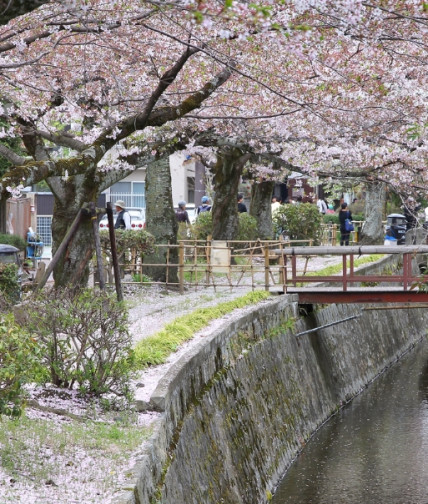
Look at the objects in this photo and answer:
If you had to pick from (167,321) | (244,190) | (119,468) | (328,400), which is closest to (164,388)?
(119,468)

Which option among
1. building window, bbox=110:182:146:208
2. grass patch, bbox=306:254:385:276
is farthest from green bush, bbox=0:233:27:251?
building window, bbox=110:182:146:208

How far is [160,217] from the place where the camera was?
22.7m

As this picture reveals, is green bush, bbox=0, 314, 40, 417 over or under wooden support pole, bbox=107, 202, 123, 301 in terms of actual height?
under

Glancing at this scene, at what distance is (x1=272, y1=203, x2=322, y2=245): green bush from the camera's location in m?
33.4

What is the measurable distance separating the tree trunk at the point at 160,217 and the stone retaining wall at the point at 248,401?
368 centimetres

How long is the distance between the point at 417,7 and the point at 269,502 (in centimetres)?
677

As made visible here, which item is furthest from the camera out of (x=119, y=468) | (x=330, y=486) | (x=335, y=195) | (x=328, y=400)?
(x=335, y=195)

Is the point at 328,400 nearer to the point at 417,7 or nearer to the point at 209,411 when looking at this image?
the point at 209,411

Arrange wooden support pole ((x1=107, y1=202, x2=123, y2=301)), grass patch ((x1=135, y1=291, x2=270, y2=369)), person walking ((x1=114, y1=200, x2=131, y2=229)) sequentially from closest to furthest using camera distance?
1. grass patch ((x1=135, y1=291, x2=270, y2=369))
2. wooden support pole ((x1=107, y1=202, x2=123, y2=301))
3. person walking ((x1=114, y1=200, x2=131, y2=229))

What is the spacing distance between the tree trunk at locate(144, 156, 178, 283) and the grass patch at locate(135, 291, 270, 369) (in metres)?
4.15

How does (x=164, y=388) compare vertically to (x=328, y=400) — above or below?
above

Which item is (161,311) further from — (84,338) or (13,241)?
(13,241)

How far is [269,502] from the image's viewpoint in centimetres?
1311

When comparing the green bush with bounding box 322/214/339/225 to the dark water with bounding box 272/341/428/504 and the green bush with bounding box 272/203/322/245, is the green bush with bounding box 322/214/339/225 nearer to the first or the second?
the green bush with bounding box 272/203/322/245
